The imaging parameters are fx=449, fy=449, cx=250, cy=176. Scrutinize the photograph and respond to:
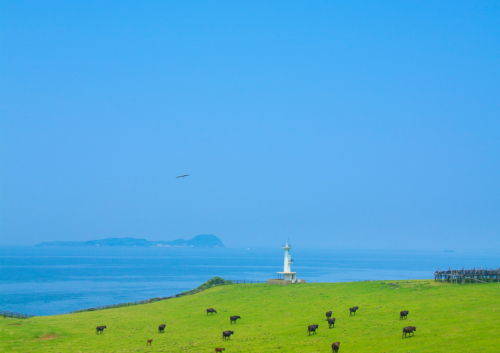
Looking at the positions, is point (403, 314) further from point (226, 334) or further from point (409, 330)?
point (226, 334)

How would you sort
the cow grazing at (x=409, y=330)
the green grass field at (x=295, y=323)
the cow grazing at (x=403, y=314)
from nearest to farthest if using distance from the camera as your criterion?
the green grass field at (x=295, y=323) → the cow grazing at (x=409, y=330) → the cow grazing at (x=403, y=314)

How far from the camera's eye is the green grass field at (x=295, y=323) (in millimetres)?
35281

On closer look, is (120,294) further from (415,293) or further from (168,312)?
(415,293)

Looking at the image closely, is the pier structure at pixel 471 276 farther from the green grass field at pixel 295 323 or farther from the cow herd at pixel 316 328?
the cow herd at pixel 316 328

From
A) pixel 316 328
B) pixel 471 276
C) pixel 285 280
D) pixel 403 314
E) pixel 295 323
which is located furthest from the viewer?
pixel 285 280

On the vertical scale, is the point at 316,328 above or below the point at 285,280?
below

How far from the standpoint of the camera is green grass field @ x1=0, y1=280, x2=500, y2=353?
3528cm

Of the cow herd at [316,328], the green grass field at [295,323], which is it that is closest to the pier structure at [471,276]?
the green grass field at [295,323]

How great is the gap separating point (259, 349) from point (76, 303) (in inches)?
3356

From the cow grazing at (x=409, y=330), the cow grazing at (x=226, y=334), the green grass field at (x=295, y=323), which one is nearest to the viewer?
the green grass field at (x=295, y=323)

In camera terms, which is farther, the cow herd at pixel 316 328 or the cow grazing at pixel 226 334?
the cow grazing at pixel 226 334

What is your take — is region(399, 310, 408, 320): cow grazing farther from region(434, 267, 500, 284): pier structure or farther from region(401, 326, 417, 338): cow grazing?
region(434, 267, 500, 284): pier structure

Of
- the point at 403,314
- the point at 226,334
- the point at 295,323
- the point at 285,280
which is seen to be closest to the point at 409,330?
the point at 403,314

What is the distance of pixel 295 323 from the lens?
153ft
